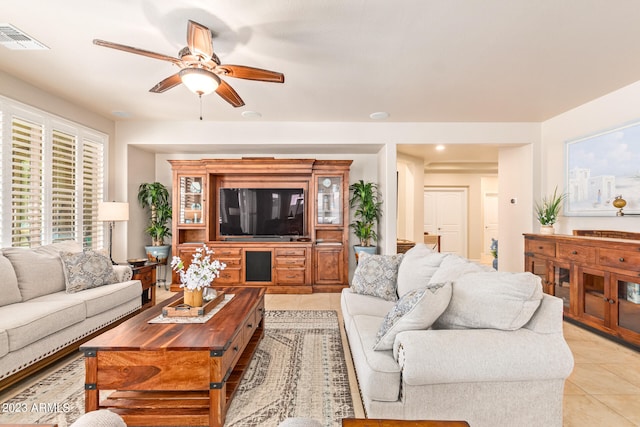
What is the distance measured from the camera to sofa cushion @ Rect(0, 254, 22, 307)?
95.6 inches

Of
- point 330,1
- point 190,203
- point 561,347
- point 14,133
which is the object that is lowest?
point 561,347

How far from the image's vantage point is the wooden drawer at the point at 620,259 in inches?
106

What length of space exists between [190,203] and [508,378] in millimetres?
→ 4670

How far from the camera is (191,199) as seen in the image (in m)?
4.88

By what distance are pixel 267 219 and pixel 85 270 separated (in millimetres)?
2531

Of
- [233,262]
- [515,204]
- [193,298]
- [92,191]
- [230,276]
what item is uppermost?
[92,191]

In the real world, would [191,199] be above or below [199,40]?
below

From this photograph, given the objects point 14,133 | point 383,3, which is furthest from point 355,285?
point 14,133

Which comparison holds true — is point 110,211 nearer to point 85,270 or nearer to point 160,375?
point 85,270

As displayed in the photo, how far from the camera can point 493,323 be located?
5.10 feet

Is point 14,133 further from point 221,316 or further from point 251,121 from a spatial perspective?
point 221,316

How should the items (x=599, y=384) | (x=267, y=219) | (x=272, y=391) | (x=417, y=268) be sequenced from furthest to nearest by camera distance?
(x=267, y=219) < (x=417, y=268) < (x=599, y=384) < (x=272, y=391)

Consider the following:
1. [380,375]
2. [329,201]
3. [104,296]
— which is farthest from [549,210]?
[104,296]

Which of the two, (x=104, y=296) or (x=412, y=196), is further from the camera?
(x=412, y=196)
